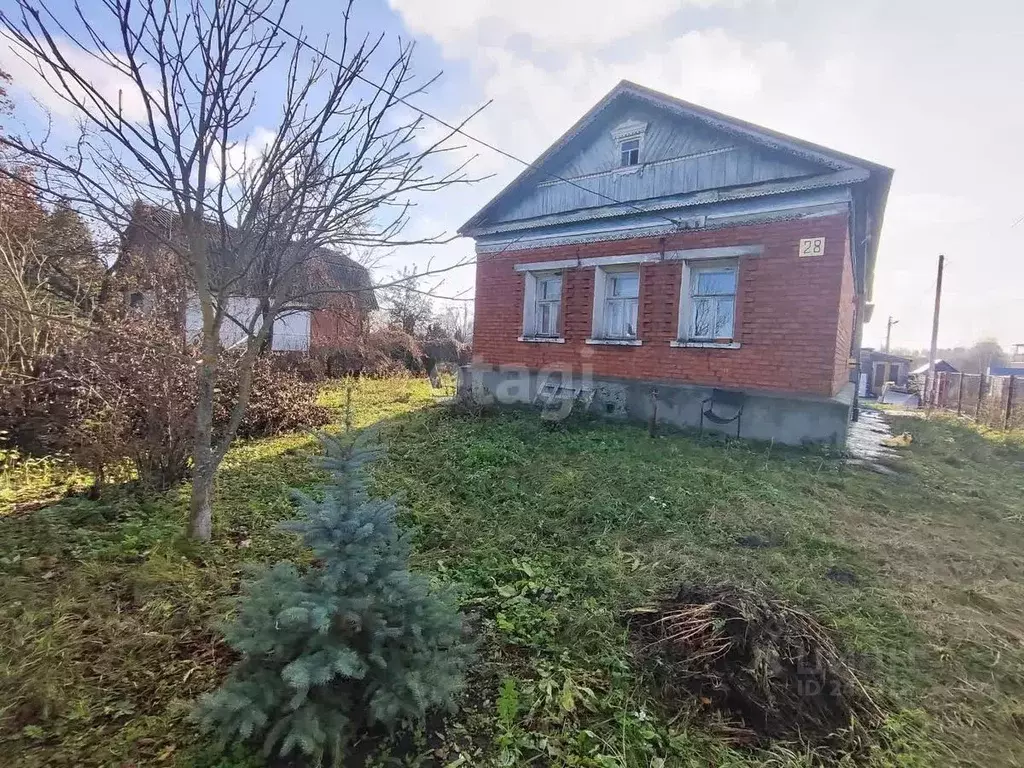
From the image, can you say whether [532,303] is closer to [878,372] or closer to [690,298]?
[690,298]

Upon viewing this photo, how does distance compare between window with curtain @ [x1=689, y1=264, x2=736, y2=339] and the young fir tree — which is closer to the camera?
the young fir tree

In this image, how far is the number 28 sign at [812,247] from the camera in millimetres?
7008

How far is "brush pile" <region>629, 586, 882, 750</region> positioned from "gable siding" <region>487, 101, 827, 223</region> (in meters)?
7.12

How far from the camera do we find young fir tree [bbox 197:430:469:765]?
5.89 ft

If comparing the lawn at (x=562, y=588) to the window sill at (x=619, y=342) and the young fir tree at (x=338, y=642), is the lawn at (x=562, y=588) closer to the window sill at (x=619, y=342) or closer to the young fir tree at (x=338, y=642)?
the young fir tree at (x=338, y=642)

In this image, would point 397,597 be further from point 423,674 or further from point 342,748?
point 342,748

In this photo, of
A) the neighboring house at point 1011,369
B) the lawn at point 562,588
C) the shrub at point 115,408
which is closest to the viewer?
the lawn at point 562,588

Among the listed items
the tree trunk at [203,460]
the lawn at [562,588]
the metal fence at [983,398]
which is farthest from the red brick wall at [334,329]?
the metal fence at [983,398]

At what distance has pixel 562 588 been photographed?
130 inches

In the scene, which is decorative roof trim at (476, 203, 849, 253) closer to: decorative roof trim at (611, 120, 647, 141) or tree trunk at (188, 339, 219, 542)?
decorative roof trim at (611, 120, 647, 141)

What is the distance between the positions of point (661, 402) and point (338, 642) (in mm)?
7527

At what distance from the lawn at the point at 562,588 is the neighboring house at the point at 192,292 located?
201cm

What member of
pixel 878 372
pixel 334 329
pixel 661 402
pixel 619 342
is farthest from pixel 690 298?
pixel 878 372

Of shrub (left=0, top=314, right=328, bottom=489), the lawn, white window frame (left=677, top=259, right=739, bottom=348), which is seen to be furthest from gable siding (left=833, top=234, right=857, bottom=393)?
shrub (left=0, top=314, right=328, bottom=489)
